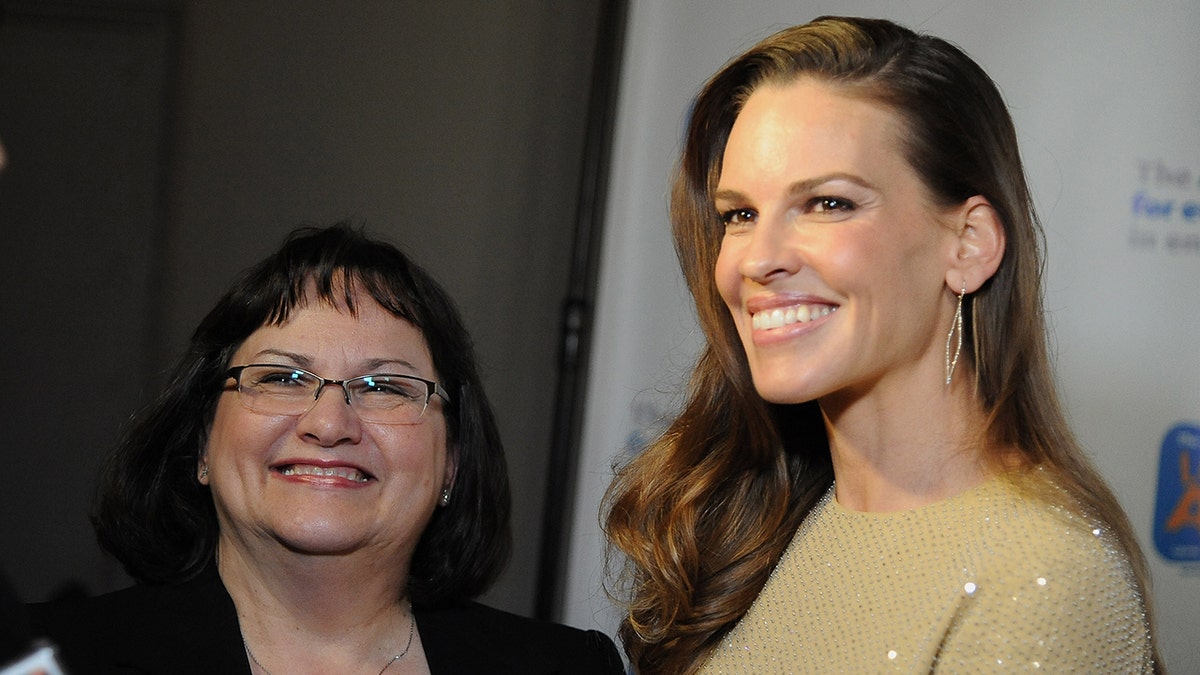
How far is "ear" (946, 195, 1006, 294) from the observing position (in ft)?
5.45

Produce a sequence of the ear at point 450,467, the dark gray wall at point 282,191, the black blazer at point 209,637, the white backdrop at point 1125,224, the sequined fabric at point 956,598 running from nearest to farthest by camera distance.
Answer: the sequined fabric at point 956,598 → the black blazer at point 209,637 → the ear at point 450,467 → the white backdrop at point 1125,224 → the dark gray wall at point 282,191

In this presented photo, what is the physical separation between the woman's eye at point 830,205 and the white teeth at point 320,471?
0.85 metres

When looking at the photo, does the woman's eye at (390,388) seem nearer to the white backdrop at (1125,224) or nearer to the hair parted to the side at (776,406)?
the hair parted to the side at (776,406)

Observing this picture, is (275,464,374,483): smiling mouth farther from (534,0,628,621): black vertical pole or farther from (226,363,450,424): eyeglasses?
(534,0,628,621): black vertical pole

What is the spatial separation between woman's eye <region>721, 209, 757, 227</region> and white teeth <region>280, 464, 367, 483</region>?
0.72m

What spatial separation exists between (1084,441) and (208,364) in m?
1.92

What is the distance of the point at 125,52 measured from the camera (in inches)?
142

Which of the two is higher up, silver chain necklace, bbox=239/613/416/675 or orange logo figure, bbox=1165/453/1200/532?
orange logo figure, bbox=1165/453/1200/532

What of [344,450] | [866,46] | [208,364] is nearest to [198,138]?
[208,364]

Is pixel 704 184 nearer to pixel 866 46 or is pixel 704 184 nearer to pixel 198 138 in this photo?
pixel 866 46

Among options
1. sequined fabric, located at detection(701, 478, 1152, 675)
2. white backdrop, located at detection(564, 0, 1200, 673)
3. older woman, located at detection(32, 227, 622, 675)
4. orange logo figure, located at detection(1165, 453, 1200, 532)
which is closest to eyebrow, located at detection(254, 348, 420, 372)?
older woman, located at detection(32, 227, 622, 675)

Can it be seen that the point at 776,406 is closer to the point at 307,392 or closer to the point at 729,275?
Result: the point at 729,275

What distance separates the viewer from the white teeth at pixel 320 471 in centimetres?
198

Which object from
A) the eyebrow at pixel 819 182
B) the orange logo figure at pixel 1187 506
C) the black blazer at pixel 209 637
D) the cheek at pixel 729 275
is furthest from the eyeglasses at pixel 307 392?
the orange logo figure at pixel 1187 506
